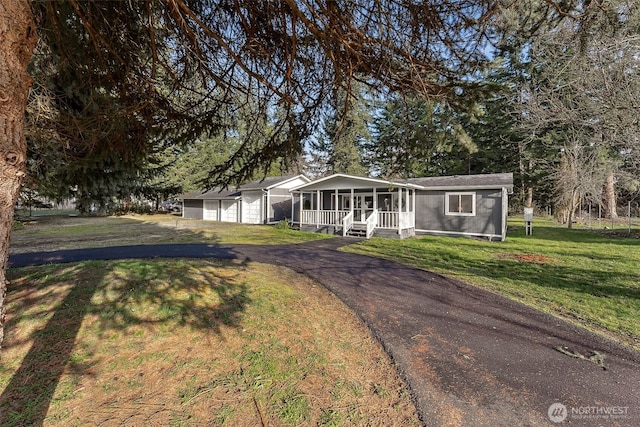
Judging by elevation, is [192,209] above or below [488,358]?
above

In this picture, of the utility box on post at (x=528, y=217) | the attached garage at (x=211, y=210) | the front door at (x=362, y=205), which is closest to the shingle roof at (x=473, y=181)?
the utility box on post at (x=528, y=217)

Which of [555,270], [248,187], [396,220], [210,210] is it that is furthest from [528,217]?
[210,210]

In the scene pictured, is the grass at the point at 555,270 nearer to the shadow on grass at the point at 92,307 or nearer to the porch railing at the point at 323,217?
the porch railing at the point at 323,217

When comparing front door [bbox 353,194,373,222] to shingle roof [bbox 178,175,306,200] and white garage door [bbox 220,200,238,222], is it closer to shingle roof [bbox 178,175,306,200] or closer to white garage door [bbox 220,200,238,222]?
shingle roof [bbox 178,175,306,200]

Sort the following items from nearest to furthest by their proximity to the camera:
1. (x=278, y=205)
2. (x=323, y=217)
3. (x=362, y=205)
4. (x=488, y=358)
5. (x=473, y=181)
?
(x=488, y=358), (x=473, y=181), (x=323, y=217), (x=362, y=205), (x=278, y=205)

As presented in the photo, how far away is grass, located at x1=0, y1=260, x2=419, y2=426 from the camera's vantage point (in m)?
2.41

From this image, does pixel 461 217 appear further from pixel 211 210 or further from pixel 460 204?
pixel 211 210

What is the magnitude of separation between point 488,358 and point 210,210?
25.7 meters

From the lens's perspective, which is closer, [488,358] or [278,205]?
[488,358]

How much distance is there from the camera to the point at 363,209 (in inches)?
680

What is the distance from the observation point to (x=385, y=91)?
3.96 metres

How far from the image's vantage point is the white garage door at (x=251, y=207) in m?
22.5

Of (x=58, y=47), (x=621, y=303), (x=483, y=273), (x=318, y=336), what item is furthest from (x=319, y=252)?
(x=58, y=47)

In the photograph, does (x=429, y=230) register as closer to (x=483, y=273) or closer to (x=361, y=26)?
(x=483, y=273)
